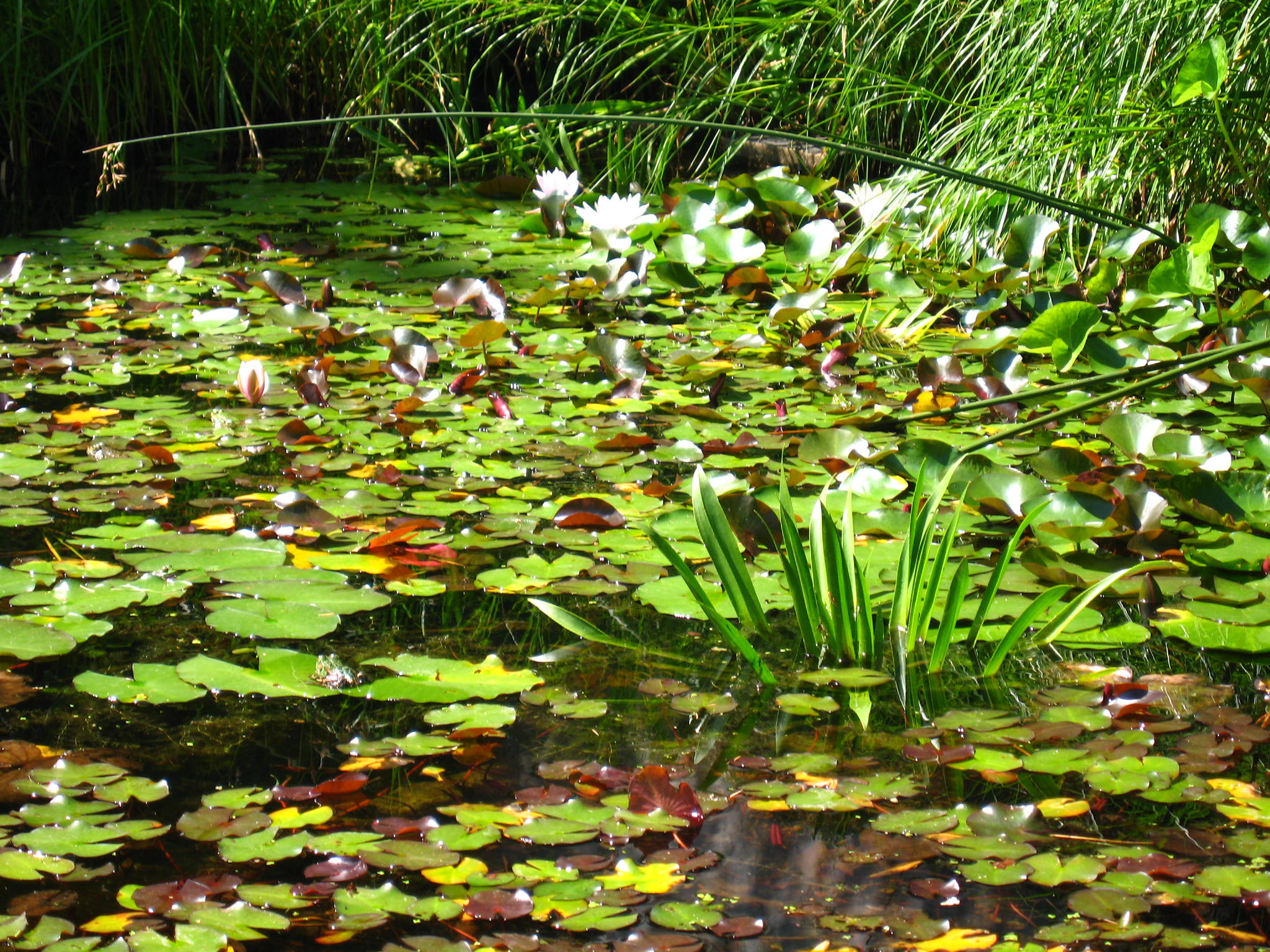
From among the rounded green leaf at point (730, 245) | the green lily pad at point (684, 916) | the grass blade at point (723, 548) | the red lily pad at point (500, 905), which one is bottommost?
the green lily pad at point (684, 916)

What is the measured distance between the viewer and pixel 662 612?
1.38 meters

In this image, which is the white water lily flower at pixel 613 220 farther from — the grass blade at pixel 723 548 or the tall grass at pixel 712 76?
the grass blade at pixel 723 548

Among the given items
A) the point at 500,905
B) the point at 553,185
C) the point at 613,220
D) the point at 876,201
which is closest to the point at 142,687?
the point at 500,905

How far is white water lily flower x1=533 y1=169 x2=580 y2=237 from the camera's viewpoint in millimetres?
3200

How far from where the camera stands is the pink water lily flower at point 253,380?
1.99 m

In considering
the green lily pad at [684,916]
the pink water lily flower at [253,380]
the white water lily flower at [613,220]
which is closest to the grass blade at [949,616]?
the green lily pad at [684,916]

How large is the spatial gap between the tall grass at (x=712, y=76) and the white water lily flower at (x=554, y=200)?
429 millimetres

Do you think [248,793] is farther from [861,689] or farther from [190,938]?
[861,689]

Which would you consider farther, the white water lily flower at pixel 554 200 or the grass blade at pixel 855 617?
the white water lily flower at pixel 554 200

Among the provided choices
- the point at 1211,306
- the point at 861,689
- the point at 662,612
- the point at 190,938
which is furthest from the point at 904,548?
the point at 1211,306

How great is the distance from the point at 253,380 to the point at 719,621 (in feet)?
3.56

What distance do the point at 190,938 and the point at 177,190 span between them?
11.7ft

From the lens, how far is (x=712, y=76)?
3691 millimetres

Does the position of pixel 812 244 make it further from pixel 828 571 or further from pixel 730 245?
pixel 828 571
